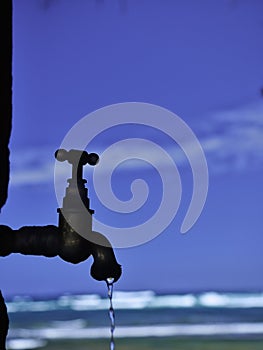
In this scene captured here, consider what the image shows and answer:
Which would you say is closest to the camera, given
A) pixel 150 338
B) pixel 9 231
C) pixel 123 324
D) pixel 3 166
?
pixel 3 166

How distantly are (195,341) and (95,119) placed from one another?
8.57 meters

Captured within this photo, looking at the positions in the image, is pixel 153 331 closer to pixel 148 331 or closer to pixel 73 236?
pixel 148 331

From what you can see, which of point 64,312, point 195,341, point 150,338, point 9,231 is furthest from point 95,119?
point 64,312

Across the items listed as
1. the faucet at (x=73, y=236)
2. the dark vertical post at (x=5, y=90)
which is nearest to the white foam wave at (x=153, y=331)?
the faucet at (x=73, y=236)

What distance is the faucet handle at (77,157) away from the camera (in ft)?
6.86

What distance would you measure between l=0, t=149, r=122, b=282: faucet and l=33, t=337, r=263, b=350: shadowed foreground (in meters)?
7.63

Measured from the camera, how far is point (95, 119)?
264 cm

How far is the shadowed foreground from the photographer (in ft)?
31.9

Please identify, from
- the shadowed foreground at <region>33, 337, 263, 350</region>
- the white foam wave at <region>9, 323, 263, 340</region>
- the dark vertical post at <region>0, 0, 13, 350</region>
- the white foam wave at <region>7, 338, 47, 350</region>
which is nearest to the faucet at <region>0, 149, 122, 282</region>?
the dark vertical post at <region>0, 0, 13, 350</region>

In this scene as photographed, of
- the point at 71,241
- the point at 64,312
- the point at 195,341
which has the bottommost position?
the point at 71,241

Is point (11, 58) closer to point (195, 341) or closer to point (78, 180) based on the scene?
point (78, 180)

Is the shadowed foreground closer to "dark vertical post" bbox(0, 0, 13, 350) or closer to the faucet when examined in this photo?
the faucet

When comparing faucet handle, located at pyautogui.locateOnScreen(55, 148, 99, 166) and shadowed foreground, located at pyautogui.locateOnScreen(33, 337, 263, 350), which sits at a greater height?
shadowed foreground, located at pyautogui.locateOnScreen(33, 337, 263, 350)

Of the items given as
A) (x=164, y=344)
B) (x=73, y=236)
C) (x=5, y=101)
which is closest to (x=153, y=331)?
(x=164, y=344)
